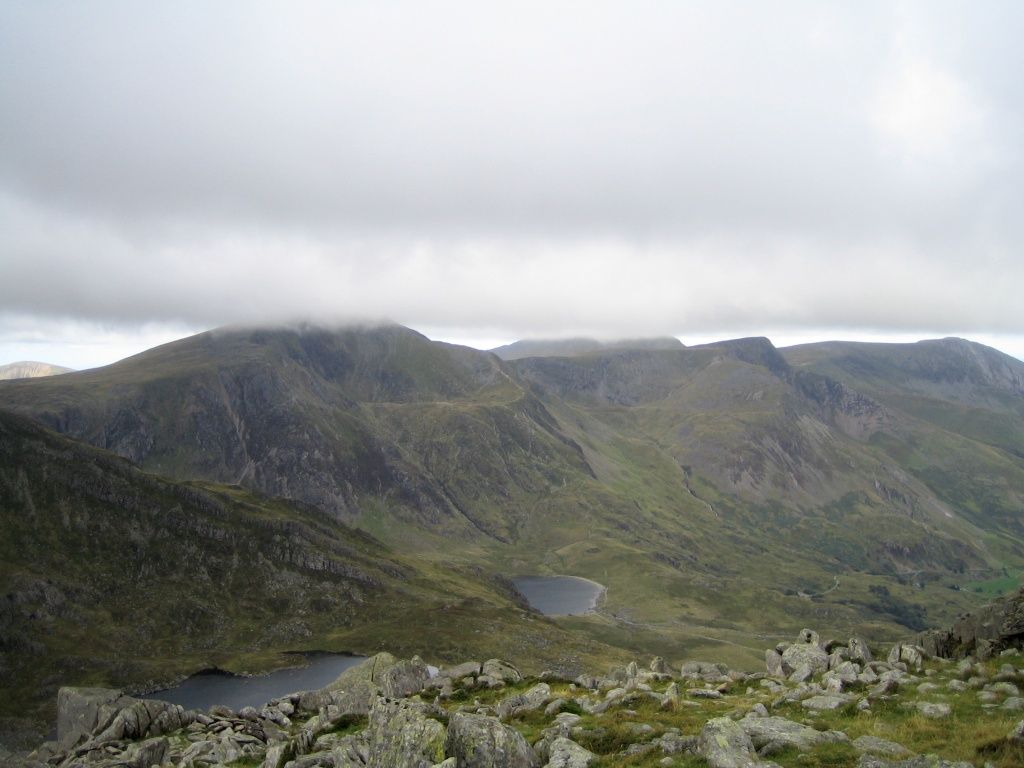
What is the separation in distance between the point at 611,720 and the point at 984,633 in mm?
28535

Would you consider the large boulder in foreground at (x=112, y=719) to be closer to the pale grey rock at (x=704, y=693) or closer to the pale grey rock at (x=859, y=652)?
the pale grey rock at (x=704, y=693)

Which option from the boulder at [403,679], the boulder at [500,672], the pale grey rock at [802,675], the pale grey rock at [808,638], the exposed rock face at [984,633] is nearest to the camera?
the pale grey rock at [802,675]

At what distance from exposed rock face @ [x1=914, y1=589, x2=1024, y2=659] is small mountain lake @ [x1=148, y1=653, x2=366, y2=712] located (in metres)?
140

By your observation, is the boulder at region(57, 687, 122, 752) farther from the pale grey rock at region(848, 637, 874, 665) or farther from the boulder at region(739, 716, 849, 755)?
the pale grey rock at region(848, 637, 874, 665)

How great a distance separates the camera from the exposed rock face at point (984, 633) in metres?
39.8

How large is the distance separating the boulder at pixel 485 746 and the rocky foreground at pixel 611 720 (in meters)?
0.05

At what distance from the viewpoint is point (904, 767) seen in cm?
1912

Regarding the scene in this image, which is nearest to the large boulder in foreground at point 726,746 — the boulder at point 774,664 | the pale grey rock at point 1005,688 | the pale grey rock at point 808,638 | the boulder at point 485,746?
the boulder at point 485,746

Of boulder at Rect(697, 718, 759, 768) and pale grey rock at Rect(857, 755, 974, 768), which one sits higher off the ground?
pale grey rock at Rect(857, 755, 974, 768)

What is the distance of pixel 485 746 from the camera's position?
22.5 meters

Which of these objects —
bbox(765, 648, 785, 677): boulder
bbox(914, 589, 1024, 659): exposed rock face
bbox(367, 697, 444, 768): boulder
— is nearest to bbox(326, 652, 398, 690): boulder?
bbox(367, 697, 444, 768): boulder

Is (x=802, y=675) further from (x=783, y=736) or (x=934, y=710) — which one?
(x=783, y=736)

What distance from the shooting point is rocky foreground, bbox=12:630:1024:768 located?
898 inches

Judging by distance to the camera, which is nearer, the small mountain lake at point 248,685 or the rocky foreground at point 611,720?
the rocky foreground at point 611,720
